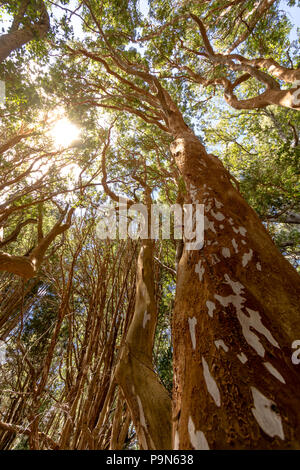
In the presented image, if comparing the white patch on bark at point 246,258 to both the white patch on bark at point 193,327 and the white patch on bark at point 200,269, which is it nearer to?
the white patch on bark at point 200,269

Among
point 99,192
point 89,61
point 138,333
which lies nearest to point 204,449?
point 138,333

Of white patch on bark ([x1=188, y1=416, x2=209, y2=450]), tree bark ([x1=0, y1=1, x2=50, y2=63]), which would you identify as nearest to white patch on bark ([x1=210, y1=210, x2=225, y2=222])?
white patch on bark ([x1=188, y1=416, x2=209, y2=450])

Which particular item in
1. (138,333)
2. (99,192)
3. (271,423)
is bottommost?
(271,423)

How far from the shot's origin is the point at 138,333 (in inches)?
45.9

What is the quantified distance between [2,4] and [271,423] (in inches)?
198

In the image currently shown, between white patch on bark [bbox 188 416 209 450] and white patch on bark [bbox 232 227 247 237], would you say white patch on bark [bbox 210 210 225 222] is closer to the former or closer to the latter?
white patch on bark [bbox 232 227 247 237]

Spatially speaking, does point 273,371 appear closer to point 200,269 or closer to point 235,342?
point 235,342

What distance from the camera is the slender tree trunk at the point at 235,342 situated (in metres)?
0.52

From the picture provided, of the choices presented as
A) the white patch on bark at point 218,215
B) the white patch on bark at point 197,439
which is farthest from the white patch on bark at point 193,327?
the white patch on bark at point 218,215

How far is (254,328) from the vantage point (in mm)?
719

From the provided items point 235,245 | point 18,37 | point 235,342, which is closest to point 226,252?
point 235,245

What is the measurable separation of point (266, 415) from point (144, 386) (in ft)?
1.72

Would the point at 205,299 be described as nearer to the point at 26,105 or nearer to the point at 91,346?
the point at 91,346
